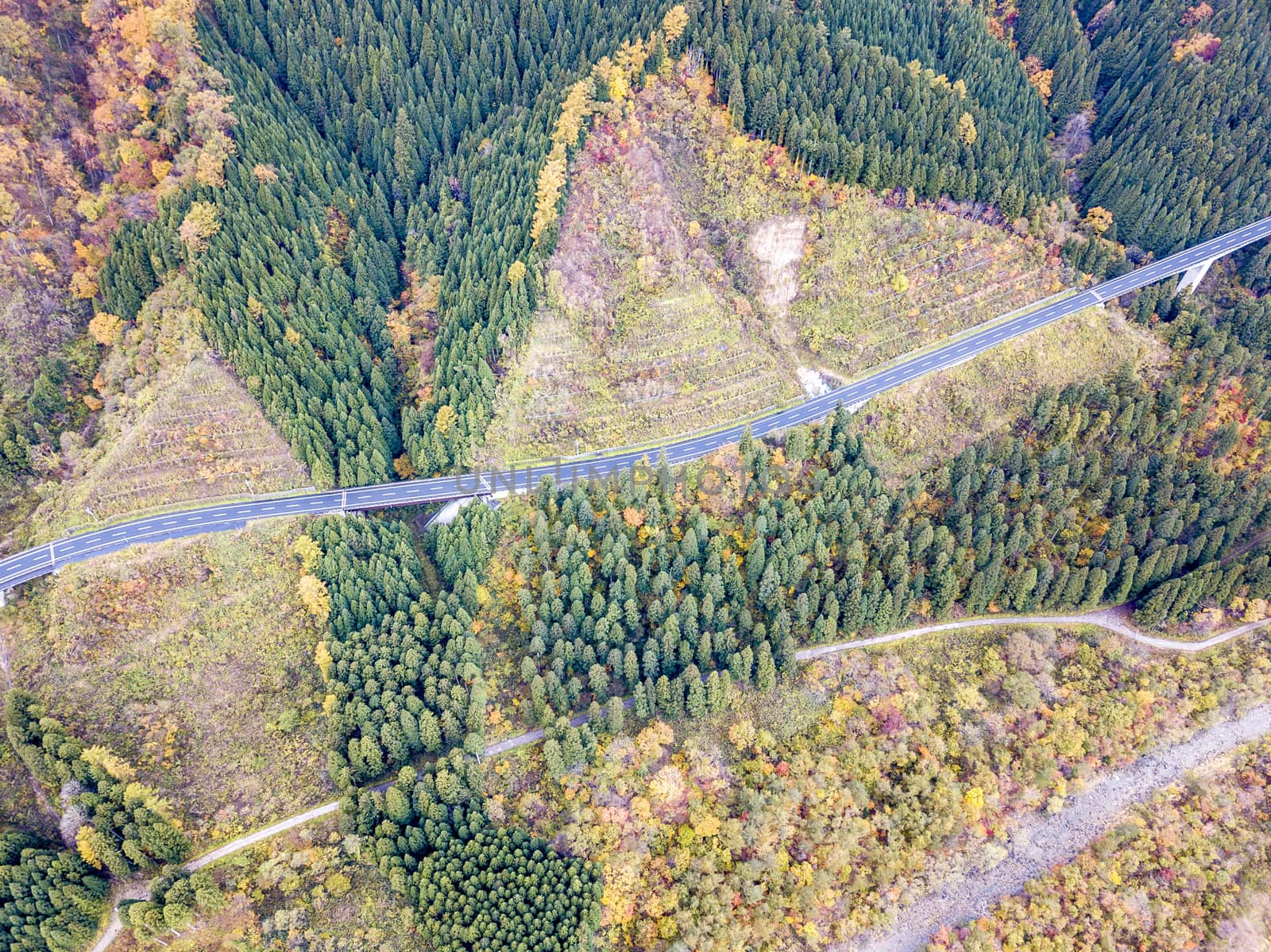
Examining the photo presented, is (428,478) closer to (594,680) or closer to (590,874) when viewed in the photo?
(594,680)

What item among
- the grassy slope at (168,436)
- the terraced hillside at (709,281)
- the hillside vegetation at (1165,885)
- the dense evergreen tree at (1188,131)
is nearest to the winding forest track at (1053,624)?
the hillside vegetation at (1165,885)

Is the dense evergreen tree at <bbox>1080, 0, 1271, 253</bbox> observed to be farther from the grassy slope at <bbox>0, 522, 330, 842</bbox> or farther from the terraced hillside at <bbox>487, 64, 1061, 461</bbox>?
the grassy slope at <bbox>0, 522, 330, 842</bbox>

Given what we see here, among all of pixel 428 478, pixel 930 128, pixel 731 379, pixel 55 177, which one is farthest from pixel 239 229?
pixel 930 128

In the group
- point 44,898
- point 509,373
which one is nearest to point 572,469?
point 509,373

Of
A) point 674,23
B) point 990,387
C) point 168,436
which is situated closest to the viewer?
point 168,436

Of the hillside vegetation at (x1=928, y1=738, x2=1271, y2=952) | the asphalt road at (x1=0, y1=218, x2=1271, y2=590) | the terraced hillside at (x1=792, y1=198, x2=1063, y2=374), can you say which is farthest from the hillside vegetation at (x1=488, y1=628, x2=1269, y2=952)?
the terraced hillside at (x1=792, y1=198, x2=1063, y2=374)

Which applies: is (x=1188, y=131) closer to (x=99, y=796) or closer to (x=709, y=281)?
(x=709, y=281)
